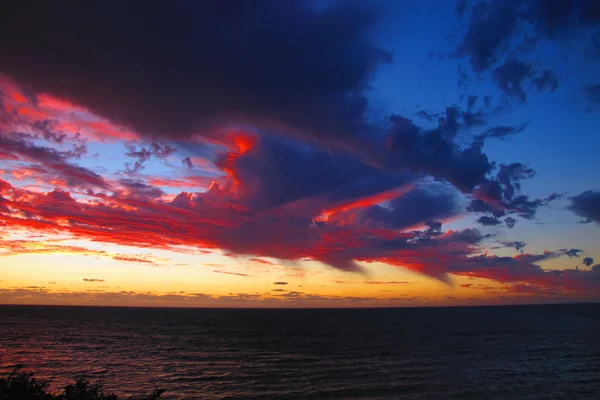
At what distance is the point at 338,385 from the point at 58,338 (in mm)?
78560

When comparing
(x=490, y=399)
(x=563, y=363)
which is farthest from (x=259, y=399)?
(x=563, y=363)

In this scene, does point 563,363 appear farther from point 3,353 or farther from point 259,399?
point 3,353

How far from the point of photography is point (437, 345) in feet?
261

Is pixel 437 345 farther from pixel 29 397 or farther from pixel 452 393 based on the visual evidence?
pixel 29 397

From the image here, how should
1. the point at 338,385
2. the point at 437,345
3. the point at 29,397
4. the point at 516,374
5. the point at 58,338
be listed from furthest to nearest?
the point at 58,338 → the point at 437,345 → the point at 516,374 → the point at 338,385 → the point at 29,397

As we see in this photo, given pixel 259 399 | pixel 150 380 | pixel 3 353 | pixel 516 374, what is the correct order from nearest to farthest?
pixel 259 399 < pixel 150 380 < pixel 516 374 < pixel 3 353

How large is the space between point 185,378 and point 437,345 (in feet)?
175

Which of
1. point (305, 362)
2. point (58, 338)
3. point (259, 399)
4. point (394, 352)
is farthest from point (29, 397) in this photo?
point (58, 338)

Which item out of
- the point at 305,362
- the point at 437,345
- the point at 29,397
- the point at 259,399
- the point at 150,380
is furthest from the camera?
the point at 437,345

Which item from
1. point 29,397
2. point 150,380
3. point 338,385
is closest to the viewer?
point 29,397

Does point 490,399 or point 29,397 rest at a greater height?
point 29,397

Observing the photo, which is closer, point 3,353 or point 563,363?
point 563,363

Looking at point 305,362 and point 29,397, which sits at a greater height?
point 29,397

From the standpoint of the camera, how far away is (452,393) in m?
39.6
